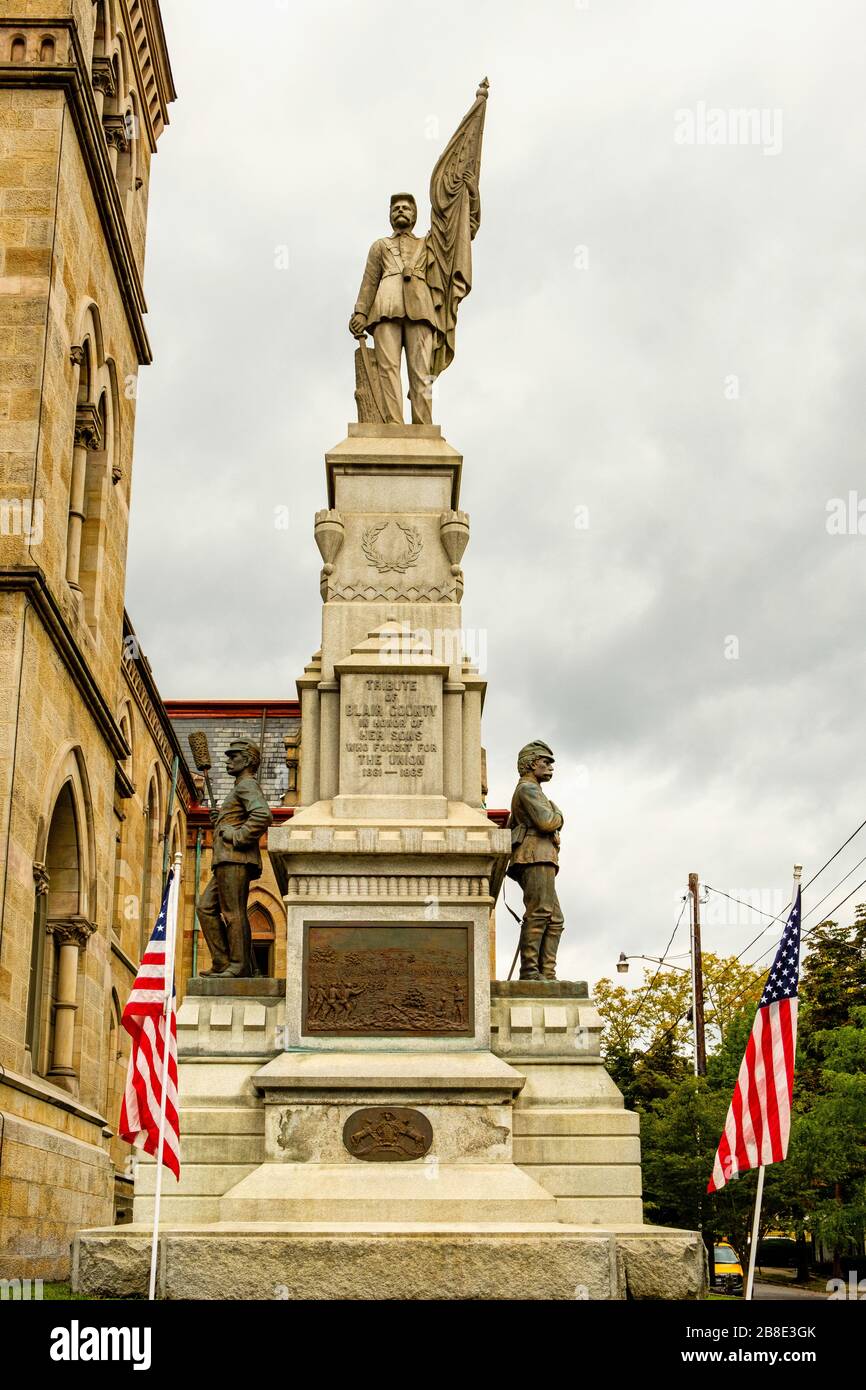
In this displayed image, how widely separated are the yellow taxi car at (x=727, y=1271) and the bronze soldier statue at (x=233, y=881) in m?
24.5

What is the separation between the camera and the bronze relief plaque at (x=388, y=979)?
545 inches

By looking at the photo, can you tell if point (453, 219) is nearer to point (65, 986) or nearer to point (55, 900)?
point (55, 900)

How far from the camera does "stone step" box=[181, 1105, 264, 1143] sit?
13594 mm

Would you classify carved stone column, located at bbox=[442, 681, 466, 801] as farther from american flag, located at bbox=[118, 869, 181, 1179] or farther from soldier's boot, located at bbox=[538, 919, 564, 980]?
american flag, located at bbox=[118, 869, 181, 1179]

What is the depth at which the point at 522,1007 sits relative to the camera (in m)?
14.7

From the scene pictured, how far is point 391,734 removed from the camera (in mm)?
A: 15281

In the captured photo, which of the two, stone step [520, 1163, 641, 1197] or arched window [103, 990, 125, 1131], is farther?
arched window [103, 990, 125, 1131]

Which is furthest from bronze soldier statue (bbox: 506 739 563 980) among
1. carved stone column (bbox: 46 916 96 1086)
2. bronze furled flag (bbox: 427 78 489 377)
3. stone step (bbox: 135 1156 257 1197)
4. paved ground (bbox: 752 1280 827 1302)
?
paved ground (bbox: 752 1280 827 1302)

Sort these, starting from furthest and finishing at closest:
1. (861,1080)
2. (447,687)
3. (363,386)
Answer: (861,1080), (363,386), (447,687)

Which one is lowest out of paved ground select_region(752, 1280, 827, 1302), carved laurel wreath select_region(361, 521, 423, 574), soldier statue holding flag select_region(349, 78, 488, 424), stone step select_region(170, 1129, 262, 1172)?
paved ground select_region(752, 1280, 827, 1302)

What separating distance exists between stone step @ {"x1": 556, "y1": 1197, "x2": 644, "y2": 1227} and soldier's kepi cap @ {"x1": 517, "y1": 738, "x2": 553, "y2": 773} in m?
4.39
